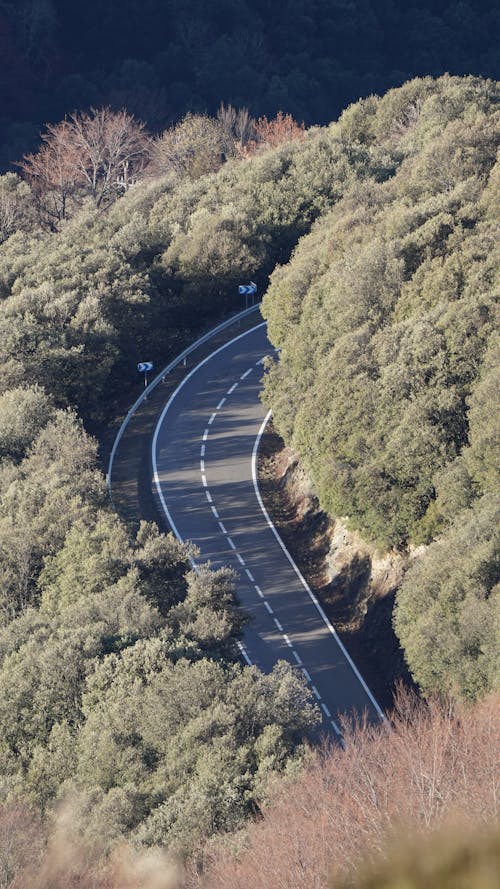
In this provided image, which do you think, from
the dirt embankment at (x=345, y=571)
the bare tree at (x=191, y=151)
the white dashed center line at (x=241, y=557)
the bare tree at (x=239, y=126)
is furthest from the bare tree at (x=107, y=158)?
the dirt embankment at (x=345, y=571)

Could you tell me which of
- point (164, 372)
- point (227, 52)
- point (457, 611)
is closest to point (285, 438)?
point (164, 372)

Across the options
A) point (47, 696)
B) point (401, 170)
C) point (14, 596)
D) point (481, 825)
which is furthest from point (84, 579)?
point (401, 170)

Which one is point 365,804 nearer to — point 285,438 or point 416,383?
point 416,383

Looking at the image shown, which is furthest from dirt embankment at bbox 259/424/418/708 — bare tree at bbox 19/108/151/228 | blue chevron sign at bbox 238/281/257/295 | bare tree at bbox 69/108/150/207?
bare tree at bbox 69/108/150/207

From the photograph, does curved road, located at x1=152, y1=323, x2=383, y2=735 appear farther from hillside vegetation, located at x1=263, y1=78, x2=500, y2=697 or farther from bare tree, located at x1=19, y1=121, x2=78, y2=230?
bare tree, located at x1=19, y1=121, x2=78, y2=230

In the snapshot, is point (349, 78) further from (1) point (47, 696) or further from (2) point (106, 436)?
(1) point (47, 696)
